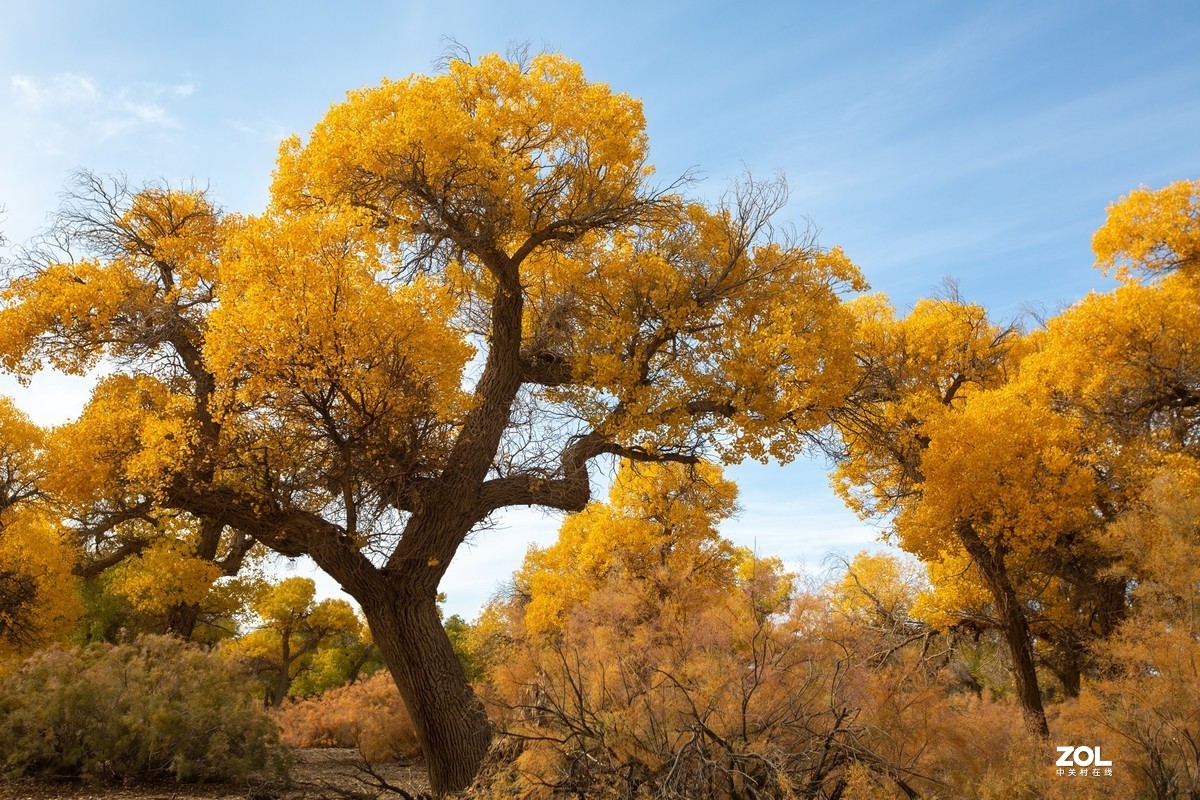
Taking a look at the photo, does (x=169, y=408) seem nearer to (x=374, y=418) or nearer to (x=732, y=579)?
(x=374, y=418)

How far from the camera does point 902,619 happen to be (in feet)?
62.4

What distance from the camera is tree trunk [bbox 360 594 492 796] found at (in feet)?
32.4

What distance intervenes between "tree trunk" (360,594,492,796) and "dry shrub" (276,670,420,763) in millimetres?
6645

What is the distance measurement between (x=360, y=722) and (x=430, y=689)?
8.61 metres

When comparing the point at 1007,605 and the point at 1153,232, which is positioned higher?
the point at 1153,232

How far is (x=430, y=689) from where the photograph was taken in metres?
9.95

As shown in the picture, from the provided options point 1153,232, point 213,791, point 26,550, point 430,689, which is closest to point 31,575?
point 26,550

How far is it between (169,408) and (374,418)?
3.24 metres

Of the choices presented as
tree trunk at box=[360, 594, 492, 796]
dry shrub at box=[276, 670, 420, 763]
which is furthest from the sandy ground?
dry shrub at box=[276, 670, 420, 763]

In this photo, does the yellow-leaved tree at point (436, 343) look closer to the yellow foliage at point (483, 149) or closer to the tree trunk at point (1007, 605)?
the yellow foliage at point (483, 149)

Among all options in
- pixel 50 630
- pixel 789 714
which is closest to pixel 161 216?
pixel 50 630

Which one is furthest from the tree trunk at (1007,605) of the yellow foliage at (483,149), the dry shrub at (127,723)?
the dry shrub at (127,723)

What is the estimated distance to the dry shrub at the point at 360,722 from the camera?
17031 millimetres

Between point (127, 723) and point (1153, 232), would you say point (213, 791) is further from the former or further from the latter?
point (1153, 232)
